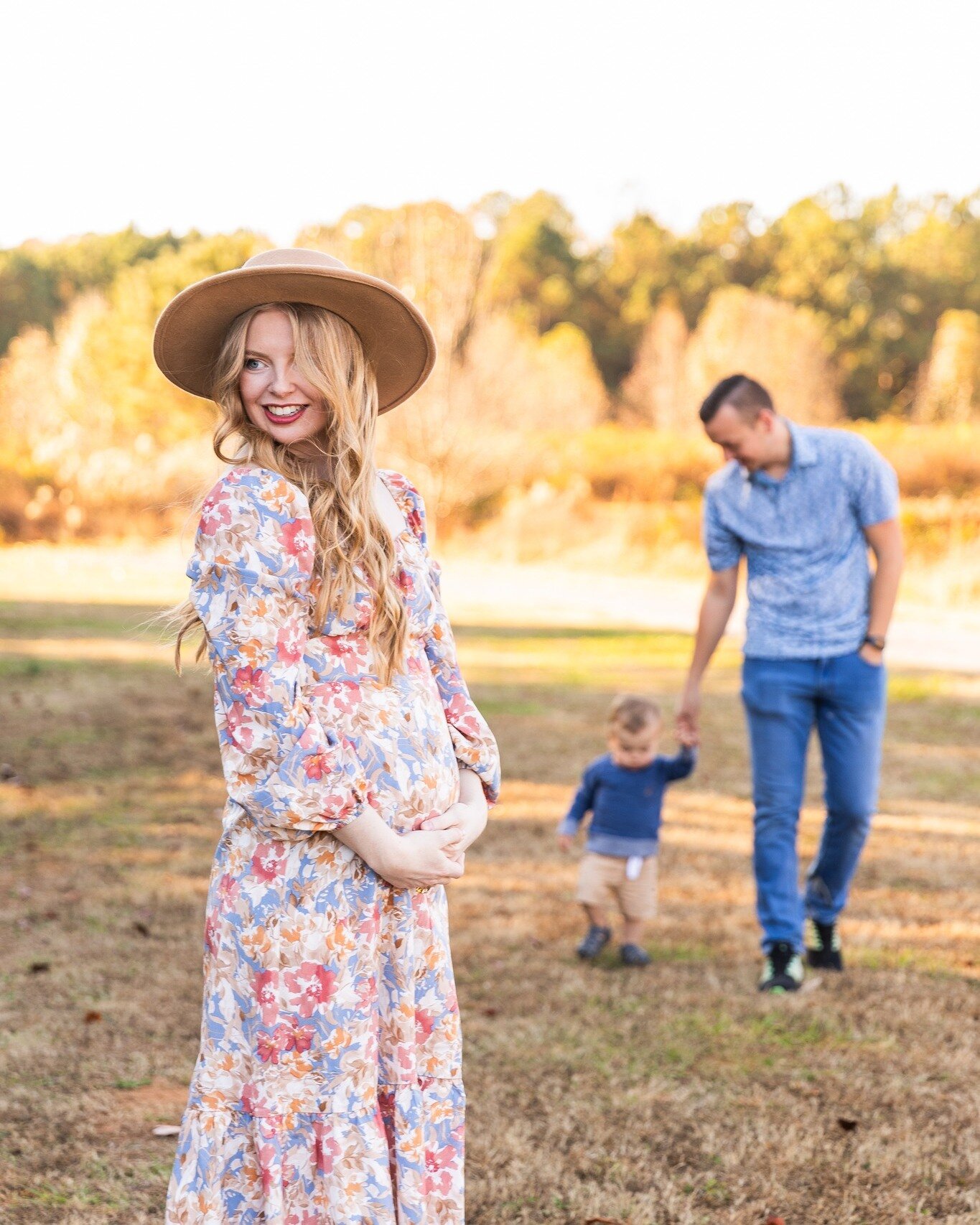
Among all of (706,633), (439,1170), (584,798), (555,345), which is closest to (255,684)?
(439,1170)

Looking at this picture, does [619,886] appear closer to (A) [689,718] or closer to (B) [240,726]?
(A) [689,718]

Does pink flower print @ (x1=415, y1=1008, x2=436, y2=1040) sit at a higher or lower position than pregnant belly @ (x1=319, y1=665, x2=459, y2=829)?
lower

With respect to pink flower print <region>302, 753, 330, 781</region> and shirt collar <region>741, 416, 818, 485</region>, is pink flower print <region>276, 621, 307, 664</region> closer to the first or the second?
pink flower print <region>302, 753, 330, 781</region>

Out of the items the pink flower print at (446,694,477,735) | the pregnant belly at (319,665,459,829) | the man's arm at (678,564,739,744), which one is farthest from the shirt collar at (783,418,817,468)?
the pregnant belly at (319,665,459,829)

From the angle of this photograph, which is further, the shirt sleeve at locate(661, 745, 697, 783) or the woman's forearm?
the shirt sleeve at locate(661, 745, 697, 783)

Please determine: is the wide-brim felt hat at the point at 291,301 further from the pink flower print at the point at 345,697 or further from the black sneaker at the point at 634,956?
the black sneaker at the point at 634,956

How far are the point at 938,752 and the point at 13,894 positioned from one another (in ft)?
20.8

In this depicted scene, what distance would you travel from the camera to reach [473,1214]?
3098mm

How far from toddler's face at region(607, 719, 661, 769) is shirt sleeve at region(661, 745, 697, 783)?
73mm

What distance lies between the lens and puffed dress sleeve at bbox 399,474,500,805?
245 cm

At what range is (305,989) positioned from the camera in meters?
2.16

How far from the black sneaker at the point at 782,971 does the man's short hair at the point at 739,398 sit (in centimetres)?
186

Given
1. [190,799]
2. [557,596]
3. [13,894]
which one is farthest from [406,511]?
[557,596]

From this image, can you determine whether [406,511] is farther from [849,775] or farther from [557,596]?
[557,596]
